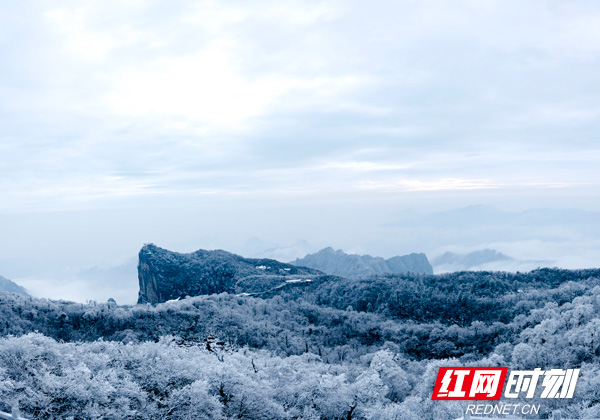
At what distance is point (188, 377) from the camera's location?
38.5 metres

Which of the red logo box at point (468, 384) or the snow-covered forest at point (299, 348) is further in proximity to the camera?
the snow-covered forest at point (299, 348)

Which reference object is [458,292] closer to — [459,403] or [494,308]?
[494,308]

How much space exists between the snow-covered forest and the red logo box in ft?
28.1

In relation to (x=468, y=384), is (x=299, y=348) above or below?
below

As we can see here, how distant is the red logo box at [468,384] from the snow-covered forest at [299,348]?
8556 millimetres

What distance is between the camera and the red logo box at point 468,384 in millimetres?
27422

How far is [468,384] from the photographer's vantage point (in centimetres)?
2889

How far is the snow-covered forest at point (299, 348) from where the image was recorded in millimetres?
33875

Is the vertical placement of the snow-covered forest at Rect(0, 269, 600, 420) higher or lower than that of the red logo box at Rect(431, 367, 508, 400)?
lower

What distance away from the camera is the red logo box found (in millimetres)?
27422

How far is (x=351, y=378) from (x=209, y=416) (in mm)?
22233

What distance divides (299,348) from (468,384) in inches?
2136

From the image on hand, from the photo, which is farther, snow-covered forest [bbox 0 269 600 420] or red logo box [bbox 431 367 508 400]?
snow-covered forest [bbox 0 269 600 420]

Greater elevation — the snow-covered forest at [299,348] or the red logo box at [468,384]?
the red logo box at [468,384]
